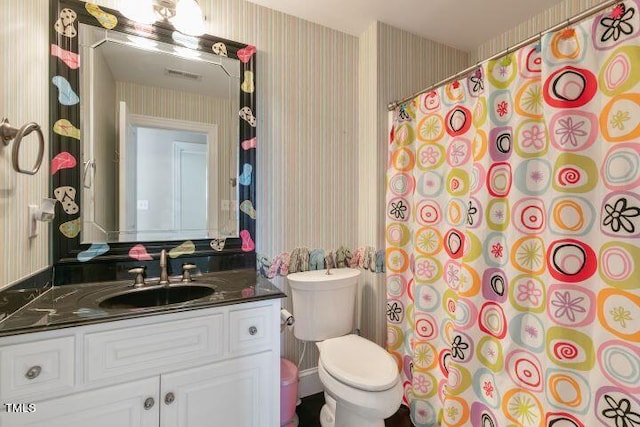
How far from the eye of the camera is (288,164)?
1771 millimetres

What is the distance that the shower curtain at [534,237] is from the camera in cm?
92

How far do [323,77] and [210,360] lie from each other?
5.57ft

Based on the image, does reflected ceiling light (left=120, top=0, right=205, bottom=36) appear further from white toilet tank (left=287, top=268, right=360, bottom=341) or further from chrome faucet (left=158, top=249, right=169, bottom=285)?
white toilet tank (left=287, top=268, right=360, bottom=341)

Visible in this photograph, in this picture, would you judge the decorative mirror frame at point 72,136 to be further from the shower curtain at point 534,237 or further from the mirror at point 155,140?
the shower curtain at point 534,237

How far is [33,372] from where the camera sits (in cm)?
84

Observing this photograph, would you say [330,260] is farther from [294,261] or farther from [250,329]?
[250,329]

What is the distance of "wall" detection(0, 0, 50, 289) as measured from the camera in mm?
905

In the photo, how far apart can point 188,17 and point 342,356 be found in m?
1.85

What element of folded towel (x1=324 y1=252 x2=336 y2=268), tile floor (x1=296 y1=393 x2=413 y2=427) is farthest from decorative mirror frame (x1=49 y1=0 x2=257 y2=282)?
tile floor (x1=296 y1=393 x2=413 y2=427)

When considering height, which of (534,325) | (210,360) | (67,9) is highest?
(67,9)

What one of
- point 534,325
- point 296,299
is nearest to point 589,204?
point 534,325

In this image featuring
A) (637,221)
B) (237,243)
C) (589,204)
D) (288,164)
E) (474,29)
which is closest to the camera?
(637,221)

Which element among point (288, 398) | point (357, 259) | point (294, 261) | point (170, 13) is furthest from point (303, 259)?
point (170, 13)

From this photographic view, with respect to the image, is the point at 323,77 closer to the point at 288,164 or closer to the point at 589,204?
the point at 288,164
